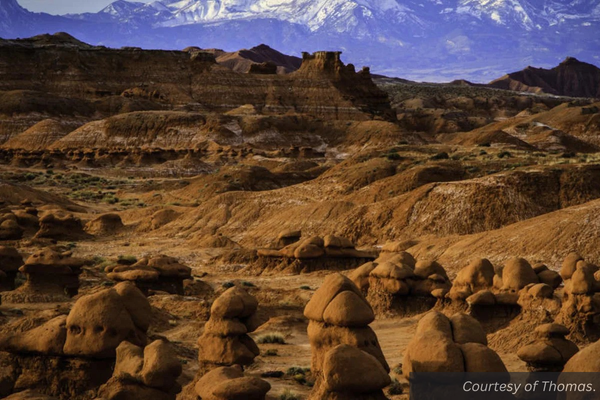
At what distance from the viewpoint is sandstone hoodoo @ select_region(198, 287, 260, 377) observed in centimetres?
1617

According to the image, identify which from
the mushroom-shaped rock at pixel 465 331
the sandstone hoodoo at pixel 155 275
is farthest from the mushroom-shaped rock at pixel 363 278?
the mushroom-shaped rock at pixel 465 331

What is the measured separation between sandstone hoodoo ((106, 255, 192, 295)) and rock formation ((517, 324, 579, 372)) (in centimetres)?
1278

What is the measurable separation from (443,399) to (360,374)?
3.74ft

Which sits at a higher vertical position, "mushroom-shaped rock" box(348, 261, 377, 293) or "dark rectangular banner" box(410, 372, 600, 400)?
"dark rectangular banner" box(410, 372, 600, 400)

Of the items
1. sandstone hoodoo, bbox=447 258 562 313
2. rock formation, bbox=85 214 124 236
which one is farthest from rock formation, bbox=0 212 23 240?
sandstone hoodoo, bbox=447 258 562 313

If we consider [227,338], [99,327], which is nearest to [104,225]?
[227,338]

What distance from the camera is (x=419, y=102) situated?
16788 cm

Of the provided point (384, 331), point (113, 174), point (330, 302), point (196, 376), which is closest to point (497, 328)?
point (384, 331)

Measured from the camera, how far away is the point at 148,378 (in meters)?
13.4

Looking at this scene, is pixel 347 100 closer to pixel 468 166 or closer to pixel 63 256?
pixel 468 166

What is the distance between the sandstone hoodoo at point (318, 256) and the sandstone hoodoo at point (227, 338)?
13.3 meters

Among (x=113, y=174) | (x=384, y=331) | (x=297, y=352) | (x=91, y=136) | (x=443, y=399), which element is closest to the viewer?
(x=443, y=399)

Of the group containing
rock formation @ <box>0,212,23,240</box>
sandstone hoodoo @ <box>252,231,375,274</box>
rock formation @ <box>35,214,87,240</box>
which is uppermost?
sandstone hoodoo @ <box>252,231,375,274</box>

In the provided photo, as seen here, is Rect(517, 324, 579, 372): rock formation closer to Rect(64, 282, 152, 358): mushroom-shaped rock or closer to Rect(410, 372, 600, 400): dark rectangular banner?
Rect(410, 372, 600, 400): dark rectangular banner
